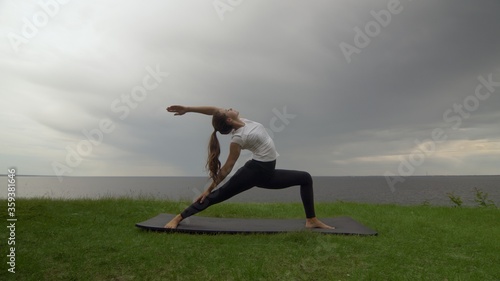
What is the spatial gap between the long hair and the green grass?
3.00ft

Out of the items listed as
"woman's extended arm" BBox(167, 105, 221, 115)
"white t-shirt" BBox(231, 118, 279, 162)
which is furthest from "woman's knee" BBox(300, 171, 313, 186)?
"woman's extended arm" BBox(167, 105, 221, 115)

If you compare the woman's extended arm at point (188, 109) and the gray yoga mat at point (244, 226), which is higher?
the woman's extended arm at point (188, 109)

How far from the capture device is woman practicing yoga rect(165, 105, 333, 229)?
5.23 m

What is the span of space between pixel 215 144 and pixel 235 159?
0.60 metres

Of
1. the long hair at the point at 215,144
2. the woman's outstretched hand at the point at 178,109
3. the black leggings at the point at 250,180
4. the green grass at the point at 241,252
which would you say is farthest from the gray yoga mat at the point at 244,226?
the woman's outstretched hand at the point at 178,109

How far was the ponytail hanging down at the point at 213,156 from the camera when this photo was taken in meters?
5.53

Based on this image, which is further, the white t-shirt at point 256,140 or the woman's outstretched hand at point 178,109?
the woman's outstretched hand at point 178,109

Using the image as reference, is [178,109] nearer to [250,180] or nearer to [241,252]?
[250,180]

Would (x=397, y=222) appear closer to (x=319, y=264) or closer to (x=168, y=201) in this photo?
(x=319, y=264)

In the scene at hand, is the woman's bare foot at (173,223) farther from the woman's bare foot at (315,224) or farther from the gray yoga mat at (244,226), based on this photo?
the woman's bare foot at (315,224)

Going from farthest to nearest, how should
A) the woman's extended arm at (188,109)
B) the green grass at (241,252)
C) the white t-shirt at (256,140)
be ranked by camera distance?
the woman's extended arm at (188,109) < the white t-shirt at (256,140) < the green grass at (241,252)

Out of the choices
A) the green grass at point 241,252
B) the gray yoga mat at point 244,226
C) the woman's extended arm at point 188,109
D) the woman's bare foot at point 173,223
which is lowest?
the green grass at point 241,252

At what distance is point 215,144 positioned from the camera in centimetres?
567

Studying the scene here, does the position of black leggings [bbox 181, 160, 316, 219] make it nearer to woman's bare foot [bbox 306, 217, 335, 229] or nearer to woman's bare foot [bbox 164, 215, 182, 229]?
woman's bare foot [bbox 164, 215, 182, 229]
